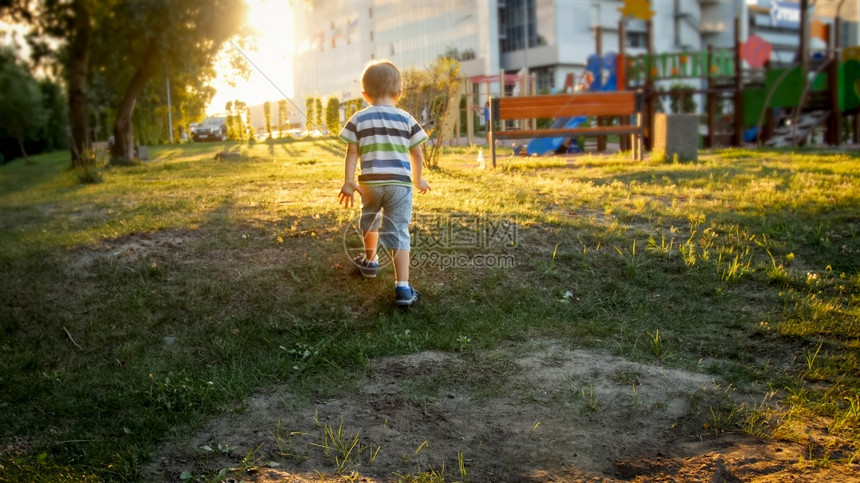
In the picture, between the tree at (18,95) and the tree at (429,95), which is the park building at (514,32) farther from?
the tree at (18,95)


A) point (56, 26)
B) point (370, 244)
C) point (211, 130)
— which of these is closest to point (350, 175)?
point (370, 244)

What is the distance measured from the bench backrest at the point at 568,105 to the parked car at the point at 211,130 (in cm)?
1325

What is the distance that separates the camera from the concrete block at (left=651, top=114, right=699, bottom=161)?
9.77 meters

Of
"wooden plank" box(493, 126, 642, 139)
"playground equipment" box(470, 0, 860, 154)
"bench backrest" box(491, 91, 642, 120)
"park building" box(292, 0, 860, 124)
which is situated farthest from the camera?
"playground equipment" box(470, 0, 860, 154)

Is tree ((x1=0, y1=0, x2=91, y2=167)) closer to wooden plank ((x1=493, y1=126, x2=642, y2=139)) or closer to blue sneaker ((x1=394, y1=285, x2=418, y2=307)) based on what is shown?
wooden plank ((x1=493, y1=126, x2=642, y2=139))

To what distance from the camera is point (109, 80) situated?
13.0m

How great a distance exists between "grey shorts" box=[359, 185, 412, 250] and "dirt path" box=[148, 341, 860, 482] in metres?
0.89

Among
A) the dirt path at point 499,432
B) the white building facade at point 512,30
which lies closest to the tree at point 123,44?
the white building facade at point 512,30

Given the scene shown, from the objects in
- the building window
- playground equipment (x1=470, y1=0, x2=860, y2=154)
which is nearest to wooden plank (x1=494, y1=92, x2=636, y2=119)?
playground equipment (x1=470, y1=0, x2=860, y2=154)

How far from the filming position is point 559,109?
958cm

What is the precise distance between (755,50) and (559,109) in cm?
1633

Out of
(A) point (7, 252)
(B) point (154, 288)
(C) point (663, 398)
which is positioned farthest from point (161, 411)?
(A) point (7, 252)

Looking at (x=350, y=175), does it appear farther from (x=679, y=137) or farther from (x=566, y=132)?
(x=679, y=137)

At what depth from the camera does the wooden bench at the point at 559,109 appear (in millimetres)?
9695
